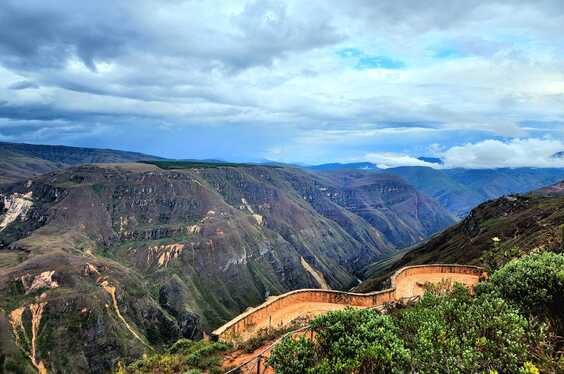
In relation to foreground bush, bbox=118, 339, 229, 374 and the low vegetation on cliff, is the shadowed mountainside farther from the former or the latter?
foreground bush, bbox=118, 339, 229, 374

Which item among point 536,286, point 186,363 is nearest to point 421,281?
point 536,286

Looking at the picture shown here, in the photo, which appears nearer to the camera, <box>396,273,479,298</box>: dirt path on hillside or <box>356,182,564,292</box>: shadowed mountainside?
<box>396,273,479,298</box>: dirt path on hillside

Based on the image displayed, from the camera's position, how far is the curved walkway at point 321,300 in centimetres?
2169

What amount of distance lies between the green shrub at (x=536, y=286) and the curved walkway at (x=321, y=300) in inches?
340

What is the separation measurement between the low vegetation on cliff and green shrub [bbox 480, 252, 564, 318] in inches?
1.2

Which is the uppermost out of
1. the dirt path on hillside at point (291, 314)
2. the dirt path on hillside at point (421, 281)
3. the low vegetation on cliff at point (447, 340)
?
the low vegetation on cliff at point (447, 340)

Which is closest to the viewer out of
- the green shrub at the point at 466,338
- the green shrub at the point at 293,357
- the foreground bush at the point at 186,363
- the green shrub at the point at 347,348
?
→ the green shrub at the point at 466,338

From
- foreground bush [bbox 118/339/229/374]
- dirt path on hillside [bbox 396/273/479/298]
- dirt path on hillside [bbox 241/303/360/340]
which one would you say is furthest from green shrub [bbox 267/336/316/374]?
dirt path on hillside [bbox 396/273/479/298]

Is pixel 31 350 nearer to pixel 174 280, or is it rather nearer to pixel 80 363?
pixel 80 363

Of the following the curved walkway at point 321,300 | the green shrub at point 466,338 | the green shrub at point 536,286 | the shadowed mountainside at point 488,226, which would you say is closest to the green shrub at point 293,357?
the green shrub at point 466,338

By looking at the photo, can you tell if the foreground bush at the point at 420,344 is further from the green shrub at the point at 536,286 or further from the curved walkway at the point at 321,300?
the curved walkway at the point at 321,300

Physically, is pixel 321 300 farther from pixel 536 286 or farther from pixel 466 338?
pixel 466 338

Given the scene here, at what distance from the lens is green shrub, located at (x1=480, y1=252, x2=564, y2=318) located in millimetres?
14320

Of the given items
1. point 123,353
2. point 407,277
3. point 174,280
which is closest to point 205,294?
point 174,280
